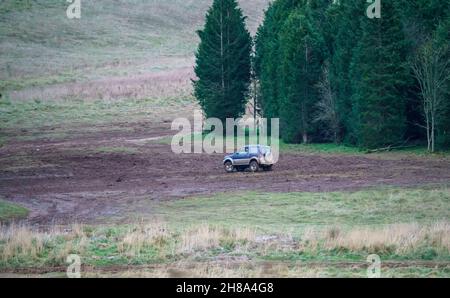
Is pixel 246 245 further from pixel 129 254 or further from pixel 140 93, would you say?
pixel 140 93

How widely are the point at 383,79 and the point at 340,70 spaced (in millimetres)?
6011

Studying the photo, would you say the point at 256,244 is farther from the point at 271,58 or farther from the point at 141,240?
the point at 271,58

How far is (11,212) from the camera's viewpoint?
34.8m

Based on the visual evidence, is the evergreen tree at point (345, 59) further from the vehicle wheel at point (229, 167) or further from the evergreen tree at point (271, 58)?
the vehicle wheel at point (229, 167)

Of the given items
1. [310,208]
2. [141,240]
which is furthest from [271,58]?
[141,240]

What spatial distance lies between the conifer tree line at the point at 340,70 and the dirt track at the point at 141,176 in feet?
15.0

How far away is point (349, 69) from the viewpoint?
58.3m

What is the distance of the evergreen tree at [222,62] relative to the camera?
72.5m

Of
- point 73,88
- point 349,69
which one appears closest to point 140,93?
point 73,88

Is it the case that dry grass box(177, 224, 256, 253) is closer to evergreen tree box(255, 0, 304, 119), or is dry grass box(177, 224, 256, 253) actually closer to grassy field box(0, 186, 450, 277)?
grassy field box(0, 186, 450, 277)

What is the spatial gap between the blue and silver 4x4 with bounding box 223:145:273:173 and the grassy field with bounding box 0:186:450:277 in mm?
15365

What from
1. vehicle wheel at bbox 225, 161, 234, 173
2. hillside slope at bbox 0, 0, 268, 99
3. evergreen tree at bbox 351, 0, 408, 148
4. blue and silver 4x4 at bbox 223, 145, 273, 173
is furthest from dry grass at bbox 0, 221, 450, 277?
hillside slope at bbox 0, 0, 268, 99

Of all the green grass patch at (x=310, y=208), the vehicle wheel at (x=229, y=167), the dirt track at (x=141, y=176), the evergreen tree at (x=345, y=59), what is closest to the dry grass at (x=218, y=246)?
the green grass patch at (x=310, y=208)
